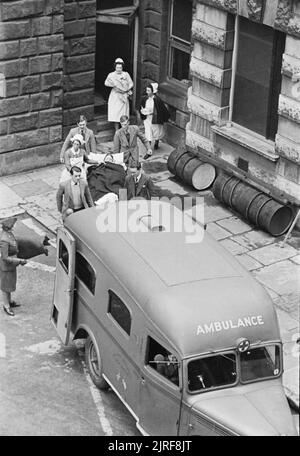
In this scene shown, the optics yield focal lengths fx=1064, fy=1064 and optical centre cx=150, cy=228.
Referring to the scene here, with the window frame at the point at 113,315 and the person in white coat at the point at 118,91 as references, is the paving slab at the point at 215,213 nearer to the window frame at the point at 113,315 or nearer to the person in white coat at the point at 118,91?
the person in white coat at the point at 118,91

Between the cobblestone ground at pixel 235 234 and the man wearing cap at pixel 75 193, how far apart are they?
1732 mm

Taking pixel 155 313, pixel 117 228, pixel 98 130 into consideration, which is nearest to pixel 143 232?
pixel 117 228

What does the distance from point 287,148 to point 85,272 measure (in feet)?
19.2

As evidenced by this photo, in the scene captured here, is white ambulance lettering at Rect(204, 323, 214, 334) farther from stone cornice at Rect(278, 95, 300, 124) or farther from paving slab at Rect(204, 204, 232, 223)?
paving slab at Rect(204, 204, 232, 223)

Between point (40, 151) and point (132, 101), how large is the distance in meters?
3.34

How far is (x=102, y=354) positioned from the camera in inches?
577

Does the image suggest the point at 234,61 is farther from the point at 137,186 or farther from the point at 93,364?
the point at 93,364

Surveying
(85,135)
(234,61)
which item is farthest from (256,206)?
(85,135)

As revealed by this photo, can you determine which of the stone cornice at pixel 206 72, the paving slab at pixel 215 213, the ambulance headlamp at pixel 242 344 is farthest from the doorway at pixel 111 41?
the ambulance headlamp at pixel 242 344

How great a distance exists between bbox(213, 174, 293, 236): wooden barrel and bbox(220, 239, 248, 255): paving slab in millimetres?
647

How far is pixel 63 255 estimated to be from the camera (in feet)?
51.4

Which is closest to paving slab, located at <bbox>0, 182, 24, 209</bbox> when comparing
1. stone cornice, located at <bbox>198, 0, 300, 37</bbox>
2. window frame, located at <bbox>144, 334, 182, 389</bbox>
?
stone cornice, located at <bbox>198, 0, 300, 37</bbox>
